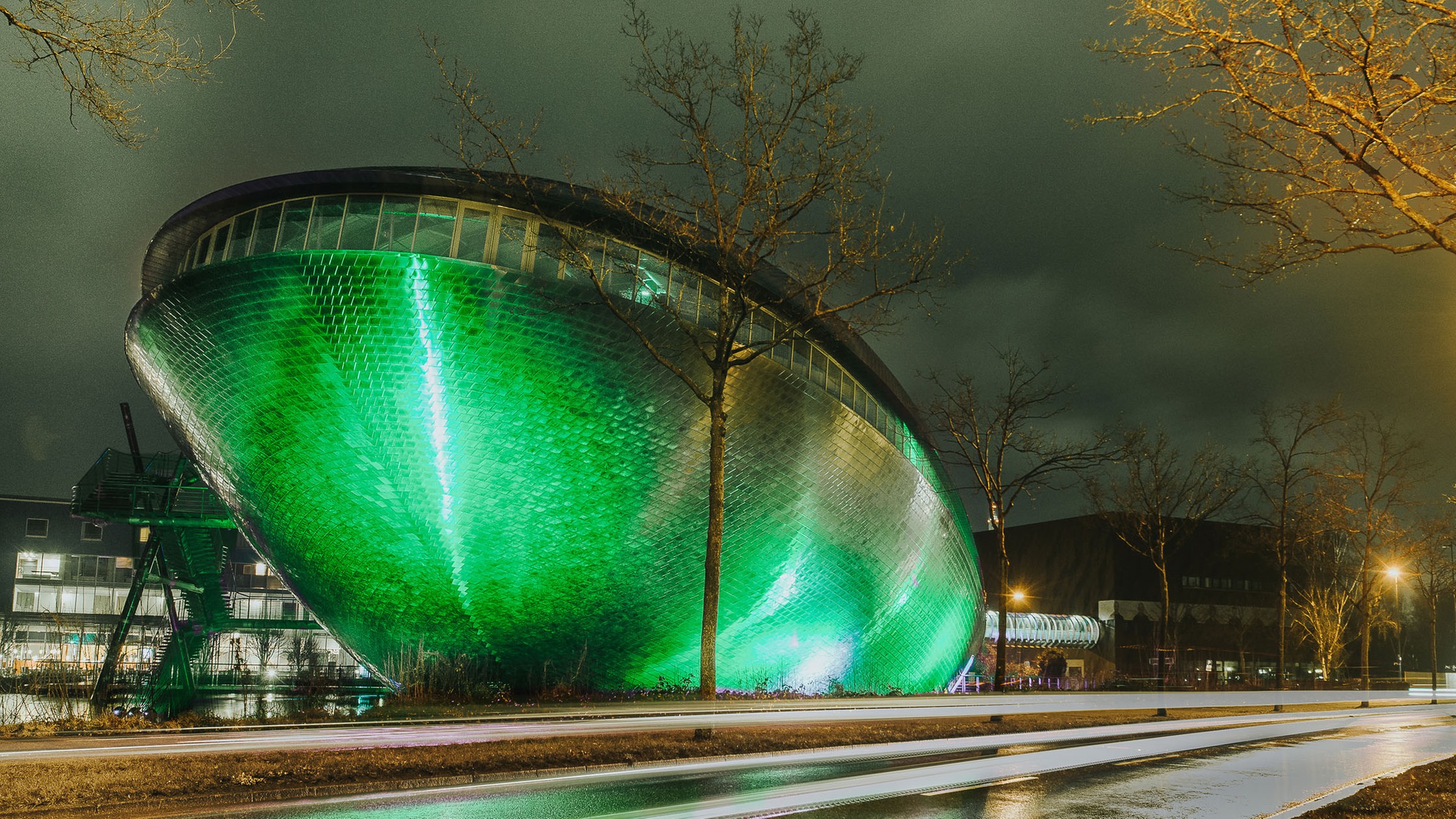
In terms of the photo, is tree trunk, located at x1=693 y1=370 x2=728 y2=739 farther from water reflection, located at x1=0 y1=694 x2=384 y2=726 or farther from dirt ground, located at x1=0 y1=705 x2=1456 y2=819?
water reflection, located at x1=0 y1=694 x2=384 y2=726

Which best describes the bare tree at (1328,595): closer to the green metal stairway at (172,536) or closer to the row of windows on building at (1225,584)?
the row of windows on building at (1225,584)

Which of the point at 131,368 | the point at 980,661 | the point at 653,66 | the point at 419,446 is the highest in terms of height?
the point at 653,66

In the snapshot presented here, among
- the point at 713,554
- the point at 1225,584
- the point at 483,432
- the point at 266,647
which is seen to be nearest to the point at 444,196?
the point at 483,432

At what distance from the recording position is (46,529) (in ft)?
222

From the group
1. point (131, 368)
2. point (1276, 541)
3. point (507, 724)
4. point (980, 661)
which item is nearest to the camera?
point (507, 724)

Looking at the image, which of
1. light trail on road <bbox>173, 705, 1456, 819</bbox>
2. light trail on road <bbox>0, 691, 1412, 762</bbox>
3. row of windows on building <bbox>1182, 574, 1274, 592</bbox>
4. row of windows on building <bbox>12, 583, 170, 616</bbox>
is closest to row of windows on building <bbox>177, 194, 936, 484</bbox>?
light trail on road <bbox>0, 691, 1412, 762</bbox>

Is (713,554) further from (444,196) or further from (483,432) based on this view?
(444,196)

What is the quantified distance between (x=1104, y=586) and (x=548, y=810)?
69814mm

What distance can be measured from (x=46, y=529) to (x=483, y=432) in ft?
202

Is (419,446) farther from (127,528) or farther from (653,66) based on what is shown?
(127,528)

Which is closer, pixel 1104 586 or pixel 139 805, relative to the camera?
pixel 139 805

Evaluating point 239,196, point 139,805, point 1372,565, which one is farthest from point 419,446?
point 1372,565

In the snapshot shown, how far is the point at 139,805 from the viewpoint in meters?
8.34

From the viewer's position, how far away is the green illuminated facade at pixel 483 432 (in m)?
19.9
